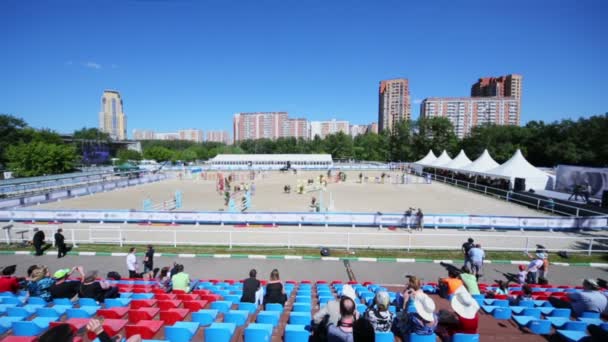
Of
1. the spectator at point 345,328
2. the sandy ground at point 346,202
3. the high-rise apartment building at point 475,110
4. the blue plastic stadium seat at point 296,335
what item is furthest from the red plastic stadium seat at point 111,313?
the high-rise apartment building at point 475,110

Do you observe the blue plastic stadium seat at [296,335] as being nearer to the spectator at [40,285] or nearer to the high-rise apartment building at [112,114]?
the spectator at [40,285]

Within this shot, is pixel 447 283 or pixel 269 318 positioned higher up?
pixel 269 318

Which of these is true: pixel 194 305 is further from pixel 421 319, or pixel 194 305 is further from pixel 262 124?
pixel 262 124

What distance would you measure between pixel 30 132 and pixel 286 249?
257ft

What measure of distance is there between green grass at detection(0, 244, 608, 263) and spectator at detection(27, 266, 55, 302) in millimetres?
5796

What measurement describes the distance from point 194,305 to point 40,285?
155 inches

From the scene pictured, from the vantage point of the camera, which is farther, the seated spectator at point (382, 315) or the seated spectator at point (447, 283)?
the seated spectator at point (447, 283)

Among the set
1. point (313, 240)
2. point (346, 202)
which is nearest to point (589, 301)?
point (313, 240)

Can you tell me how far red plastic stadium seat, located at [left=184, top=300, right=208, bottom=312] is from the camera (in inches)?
221

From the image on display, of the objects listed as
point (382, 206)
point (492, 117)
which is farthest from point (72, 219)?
point (492, 117)

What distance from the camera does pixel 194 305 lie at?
224 inches

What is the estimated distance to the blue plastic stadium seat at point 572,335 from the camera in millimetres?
4156

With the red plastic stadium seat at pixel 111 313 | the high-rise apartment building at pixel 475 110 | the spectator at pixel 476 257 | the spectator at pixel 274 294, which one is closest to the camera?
the red plastic stadium seat at pixel 111 313

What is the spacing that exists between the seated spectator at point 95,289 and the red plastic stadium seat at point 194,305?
2.10 metres
